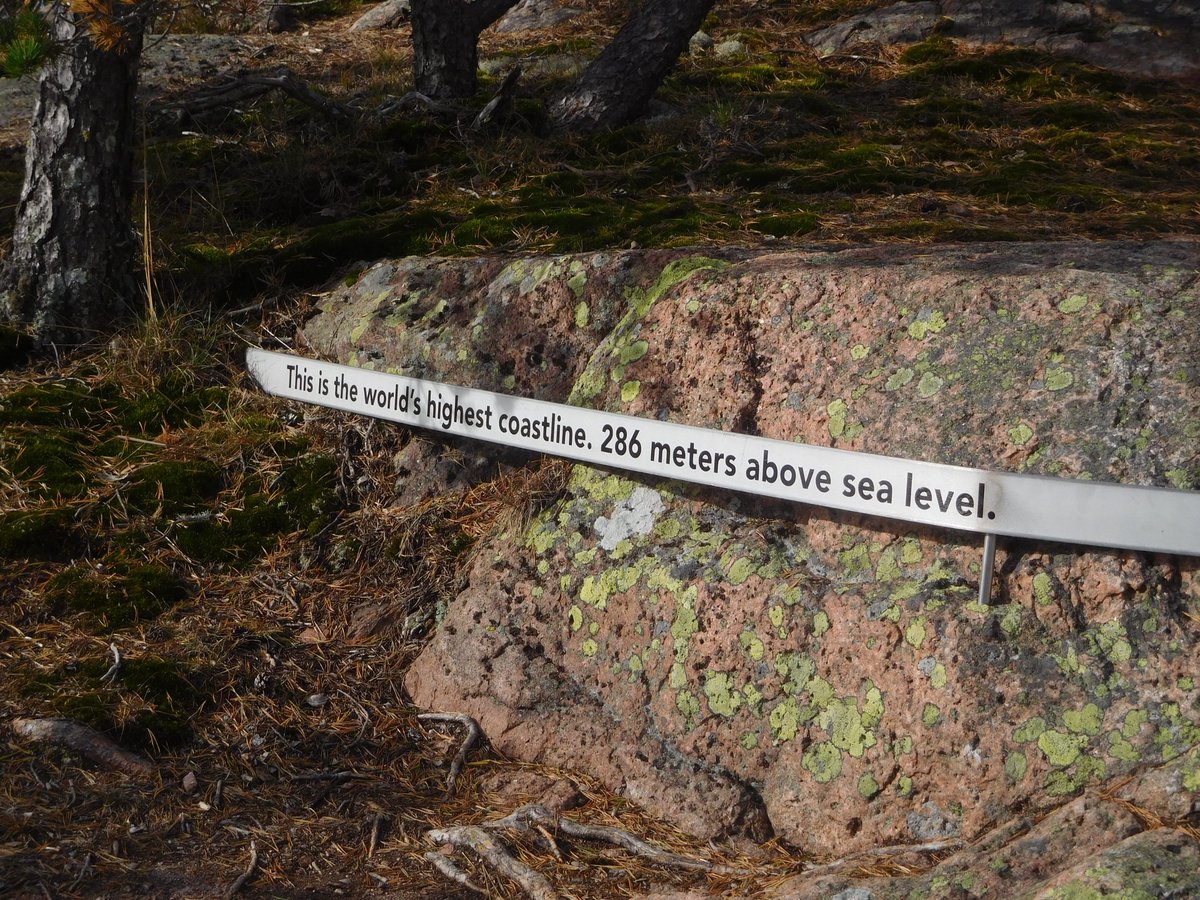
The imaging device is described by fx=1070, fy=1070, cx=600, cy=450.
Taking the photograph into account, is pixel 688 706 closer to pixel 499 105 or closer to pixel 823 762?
pixel 823 762

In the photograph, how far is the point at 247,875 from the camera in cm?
310

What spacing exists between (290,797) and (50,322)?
3.05 metres

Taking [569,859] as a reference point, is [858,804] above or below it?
above

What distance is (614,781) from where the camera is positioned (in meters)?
3.49

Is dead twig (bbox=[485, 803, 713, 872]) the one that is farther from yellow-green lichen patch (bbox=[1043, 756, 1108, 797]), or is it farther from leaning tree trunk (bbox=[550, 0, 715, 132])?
leaning tree trunk (bbox=[550, 0, 715, 132])

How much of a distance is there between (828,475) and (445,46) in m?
5.47

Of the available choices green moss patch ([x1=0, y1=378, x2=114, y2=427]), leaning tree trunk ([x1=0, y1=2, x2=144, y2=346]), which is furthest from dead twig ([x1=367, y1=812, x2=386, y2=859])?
leaning tree trunk ([x1=0, y1=2, x2=144, y2=346])

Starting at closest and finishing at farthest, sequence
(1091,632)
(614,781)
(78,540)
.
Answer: (1091,632)
(614,781)
(78,540)

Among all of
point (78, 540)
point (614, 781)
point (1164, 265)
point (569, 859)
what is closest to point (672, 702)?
point (614, 781)

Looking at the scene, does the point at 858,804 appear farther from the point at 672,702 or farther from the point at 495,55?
the point at 495,55

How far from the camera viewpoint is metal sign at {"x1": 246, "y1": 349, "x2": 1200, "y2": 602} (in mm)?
2830

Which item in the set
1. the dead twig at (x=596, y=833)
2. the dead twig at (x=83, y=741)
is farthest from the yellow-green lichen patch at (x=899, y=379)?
the dead twig at (x=83, y=741)

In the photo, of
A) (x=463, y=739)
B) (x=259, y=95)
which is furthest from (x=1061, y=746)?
(x=259, y=95)

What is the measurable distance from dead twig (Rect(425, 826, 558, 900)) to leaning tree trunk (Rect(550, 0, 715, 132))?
4.97 meters
